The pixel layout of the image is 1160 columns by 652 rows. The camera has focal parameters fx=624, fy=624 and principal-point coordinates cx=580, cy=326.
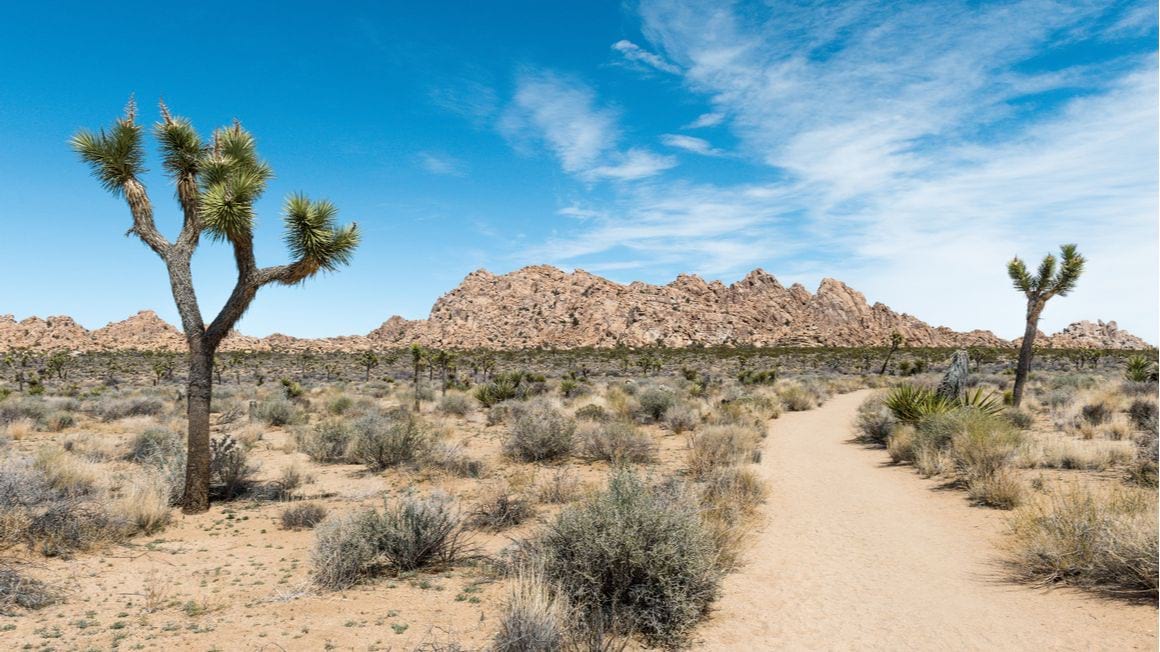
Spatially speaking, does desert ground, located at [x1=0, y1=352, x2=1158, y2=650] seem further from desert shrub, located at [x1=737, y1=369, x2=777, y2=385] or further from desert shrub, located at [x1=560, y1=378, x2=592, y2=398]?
desert shrub, located at [x1=737, y1=369, x2=777, y2=385]

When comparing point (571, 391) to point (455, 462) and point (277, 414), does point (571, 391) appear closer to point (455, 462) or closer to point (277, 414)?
point (277, 414)

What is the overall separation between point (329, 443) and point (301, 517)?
5.44m

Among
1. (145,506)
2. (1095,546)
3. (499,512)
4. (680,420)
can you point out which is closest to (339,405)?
(680,420)

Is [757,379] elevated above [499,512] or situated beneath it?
elevated above

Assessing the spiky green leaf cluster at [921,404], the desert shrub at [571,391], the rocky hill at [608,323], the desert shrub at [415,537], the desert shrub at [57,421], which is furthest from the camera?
the rocky hill at [608,323]

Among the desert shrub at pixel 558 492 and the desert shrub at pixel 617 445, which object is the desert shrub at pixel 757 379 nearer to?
the desert shrub at pixel 617 445

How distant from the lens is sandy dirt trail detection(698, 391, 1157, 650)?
518 centimetres

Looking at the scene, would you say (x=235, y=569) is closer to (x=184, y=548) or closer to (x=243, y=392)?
(x=184, y=548)

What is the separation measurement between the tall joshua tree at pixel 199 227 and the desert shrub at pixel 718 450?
7406mm

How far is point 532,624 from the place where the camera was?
14.6 ft

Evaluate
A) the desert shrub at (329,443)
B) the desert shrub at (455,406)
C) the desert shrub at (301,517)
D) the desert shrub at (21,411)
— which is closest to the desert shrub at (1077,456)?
the desert shrub at (301,517)

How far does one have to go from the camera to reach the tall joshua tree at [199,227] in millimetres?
9492

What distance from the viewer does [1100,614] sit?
5.30 metres

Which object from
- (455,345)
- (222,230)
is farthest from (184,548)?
(455,345)
